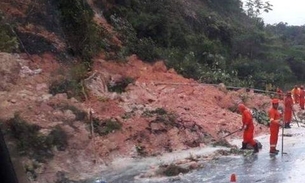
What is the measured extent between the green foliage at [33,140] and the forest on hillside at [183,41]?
226 inches

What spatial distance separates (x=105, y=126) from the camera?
1694 cm

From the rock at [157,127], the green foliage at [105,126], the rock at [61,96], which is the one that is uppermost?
the rock at [61,96]

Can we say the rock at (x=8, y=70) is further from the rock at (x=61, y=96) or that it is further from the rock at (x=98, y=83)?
the rock at (x=98, y=83)

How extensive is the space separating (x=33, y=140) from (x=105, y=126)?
132 inches

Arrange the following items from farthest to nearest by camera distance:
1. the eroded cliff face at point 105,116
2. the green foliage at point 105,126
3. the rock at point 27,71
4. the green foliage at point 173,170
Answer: the rock at point 27,71
the green foliage at point 105,126
the eroded cliff face at point 105,116
the green foliage at point 173,170

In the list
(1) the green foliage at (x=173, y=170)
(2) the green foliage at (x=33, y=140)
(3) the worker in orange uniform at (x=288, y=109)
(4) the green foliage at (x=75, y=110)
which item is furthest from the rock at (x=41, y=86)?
(3) the worker in orange uniform at (x=288, y=109)

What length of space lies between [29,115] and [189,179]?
453 cm

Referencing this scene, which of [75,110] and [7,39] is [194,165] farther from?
[7,39]

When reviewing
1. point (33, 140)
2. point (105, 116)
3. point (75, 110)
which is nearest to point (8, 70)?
point (75, 110)

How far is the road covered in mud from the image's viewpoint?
13203 mm

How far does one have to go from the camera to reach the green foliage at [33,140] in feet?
44.5

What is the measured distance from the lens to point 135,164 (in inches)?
596

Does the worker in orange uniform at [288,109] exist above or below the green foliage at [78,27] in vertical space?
below

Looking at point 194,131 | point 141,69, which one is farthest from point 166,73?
point 194,131
